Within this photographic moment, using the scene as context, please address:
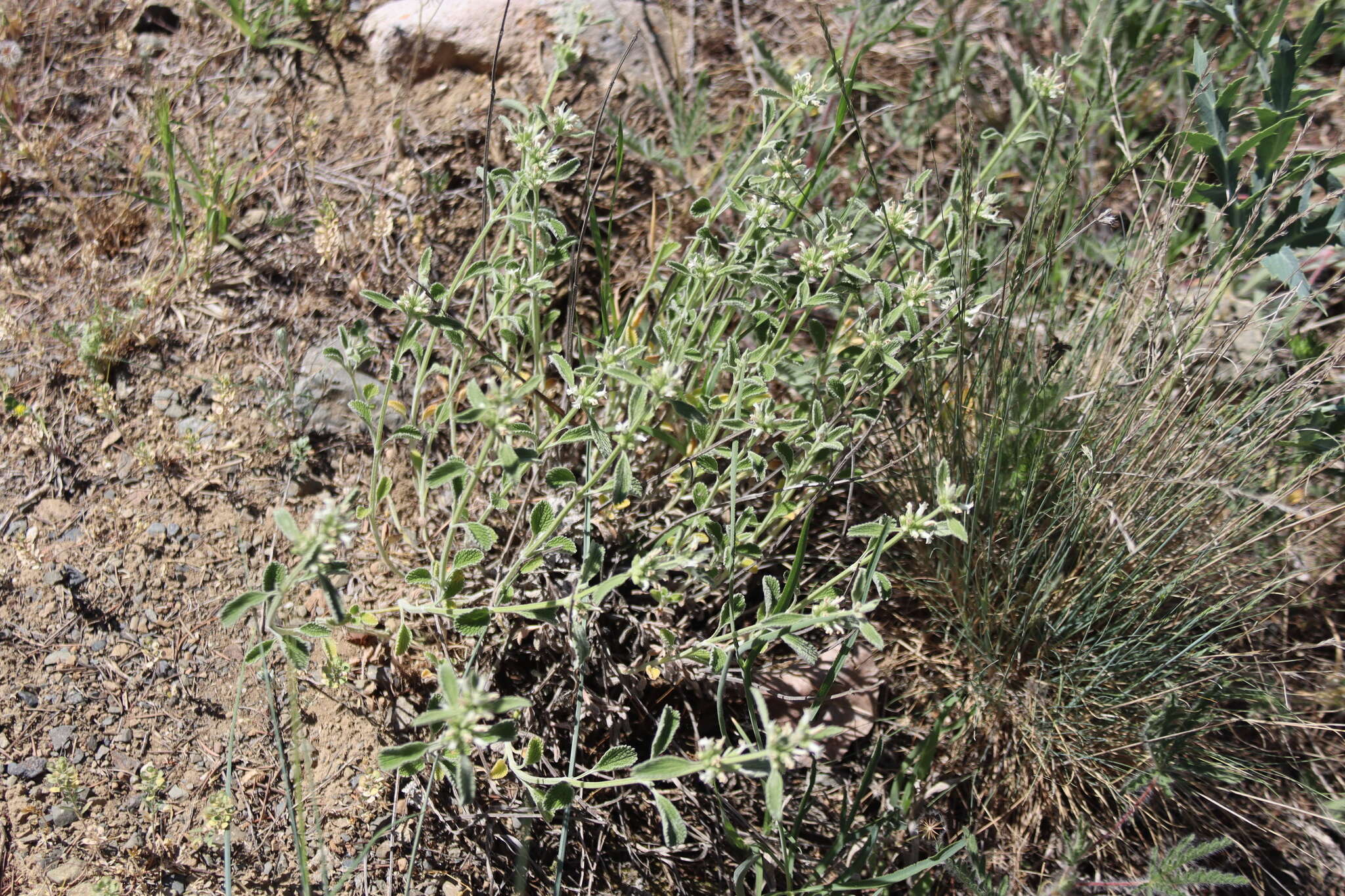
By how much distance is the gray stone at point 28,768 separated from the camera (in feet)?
6.47

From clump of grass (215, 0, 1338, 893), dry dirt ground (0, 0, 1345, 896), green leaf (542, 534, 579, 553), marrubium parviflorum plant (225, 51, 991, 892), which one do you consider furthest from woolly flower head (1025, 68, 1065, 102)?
green leaf (542, 534, 579, 553)

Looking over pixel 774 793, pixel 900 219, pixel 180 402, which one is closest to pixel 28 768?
pixel 180 402

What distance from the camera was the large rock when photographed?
3230mm

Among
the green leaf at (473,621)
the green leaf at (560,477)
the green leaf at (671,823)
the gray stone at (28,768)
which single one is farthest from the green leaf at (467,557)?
the gray stone at (28,768)

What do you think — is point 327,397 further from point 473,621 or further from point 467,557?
point 473,621

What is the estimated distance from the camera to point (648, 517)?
2432mm

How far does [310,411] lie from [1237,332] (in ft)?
7.62

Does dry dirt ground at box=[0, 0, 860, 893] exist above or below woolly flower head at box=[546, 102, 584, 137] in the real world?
below

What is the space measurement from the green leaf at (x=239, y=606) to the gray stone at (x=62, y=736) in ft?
2.17

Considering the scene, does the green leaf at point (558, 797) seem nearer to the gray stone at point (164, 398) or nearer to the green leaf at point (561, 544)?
the green leaf at point (561, 544)

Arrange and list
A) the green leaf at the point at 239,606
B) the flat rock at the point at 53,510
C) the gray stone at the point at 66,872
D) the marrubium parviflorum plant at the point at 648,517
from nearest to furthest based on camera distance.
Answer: the green leaf at the point at 239,606, the marrubium parviflorum plant at the point at 648,517, the gray stone at the point at 66,872, the flat rock at the point at 53,510

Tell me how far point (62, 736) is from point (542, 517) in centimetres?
117

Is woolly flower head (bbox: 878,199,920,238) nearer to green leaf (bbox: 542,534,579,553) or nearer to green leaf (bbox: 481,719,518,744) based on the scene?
green leaf (bbox: 542,534,579,553)

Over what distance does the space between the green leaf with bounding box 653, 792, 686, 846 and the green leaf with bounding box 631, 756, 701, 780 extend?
3.8 inches
